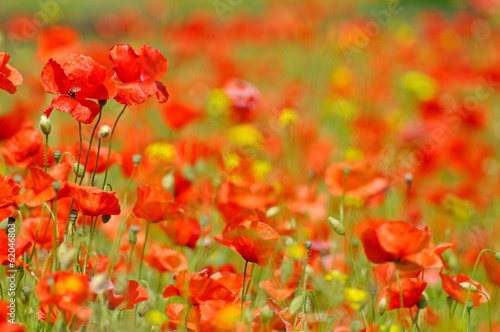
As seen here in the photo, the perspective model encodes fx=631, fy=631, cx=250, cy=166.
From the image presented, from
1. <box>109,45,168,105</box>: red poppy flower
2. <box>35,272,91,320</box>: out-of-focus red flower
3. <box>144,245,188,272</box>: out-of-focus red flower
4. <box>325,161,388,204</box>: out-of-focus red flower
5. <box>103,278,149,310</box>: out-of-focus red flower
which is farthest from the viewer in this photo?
<box>325,161,388,204</box>: out-of-focus red flower

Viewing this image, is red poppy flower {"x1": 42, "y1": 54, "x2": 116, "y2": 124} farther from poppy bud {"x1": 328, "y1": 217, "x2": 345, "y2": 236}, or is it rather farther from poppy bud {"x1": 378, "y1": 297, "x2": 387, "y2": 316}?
poppy bud {"x1": 378, "y1": 297, "x2": 387, "y2": 316}

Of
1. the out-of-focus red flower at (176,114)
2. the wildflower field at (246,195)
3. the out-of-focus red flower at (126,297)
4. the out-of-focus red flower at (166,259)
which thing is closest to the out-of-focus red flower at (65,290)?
the wildflower field at (246,195)

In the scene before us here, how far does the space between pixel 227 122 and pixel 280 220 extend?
1.36 m

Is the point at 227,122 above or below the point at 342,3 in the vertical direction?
below

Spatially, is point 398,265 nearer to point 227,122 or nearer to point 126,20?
point 227,122

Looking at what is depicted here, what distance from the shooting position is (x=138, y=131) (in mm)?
2125

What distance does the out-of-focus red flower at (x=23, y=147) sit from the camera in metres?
1.34

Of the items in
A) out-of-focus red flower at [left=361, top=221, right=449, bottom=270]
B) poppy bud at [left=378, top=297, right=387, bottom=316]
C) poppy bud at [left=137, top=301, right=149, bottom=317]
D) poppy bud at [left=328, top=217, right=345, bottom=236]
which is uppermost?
poppy bud at [left=328, top=217, right=345, bottom=236]

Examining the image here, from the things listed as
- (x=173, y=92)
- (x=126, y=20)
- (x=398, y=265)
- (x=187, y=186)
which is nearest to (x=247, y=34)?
(x=126, y=20)

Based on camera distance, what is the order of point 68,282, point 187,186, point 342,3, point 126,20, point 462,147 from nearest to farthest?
point 68,282 < point 187,186 < point 342,3 < point 462,147 < point 126,20

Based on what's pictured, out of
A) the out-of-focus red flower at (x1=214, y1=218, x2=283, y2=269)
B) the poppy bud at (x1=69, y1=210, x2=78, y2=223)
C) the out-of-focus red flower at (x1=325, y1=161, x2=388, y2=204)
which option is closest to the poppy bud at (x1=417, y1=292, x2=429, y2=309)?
the out-of-focus red flower at (x1=214, y1=218, x2=283, y2=269)

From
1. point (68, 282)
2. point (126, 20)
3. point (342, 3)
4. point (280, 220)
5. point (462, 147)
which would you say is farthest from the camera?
point (126, 20)

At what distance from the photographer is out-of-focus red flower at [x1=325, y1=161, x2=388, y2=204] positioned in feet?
5.14

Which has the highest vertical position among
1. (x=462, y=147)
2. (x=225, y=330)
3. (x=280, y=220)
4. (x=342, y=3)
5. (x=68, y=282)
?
(x=342, y=3)
